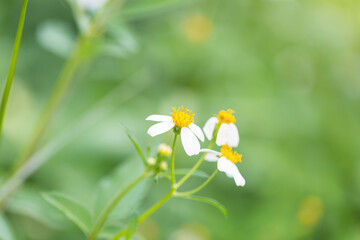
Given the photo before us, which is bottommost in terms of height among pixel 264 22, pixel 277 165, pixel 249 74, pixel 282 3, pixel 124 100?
pixel 277 165

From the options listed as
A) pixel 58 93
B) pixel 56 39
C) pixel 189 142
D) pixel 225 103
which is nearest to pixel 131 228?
pixel 189 142

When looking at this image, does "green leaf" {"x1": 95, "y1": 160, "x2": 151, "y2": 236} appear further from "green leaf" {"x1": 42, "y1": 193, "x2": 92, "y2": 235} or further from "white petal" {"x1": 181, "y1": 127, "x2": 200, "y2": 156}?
"white petal" {"x1": 181, "y1": 127, "x2": 200, "y2": 156}

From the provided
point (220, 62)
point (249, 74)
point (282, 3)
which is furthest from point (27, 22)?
point (282, 3)

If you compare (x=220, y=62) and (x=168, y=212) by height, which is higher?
(x=220, y=62)

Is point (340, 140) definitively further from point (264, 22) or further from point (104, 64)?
point (104, 64)

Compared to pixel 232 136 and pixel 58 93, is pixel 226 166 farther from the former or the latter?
pixel 58 93

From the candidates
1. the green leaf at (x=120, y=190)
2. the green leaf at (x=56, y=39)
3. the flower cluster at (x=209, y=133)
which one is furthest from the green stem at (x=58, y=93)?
the flower cluster at (x=209, y=133)

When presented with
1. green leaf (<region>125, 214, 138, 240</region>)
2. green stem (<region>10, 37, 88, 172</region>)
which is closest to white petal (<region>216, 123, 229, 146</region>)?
green leaf (<region>125, 214, 138, 240</region>)
